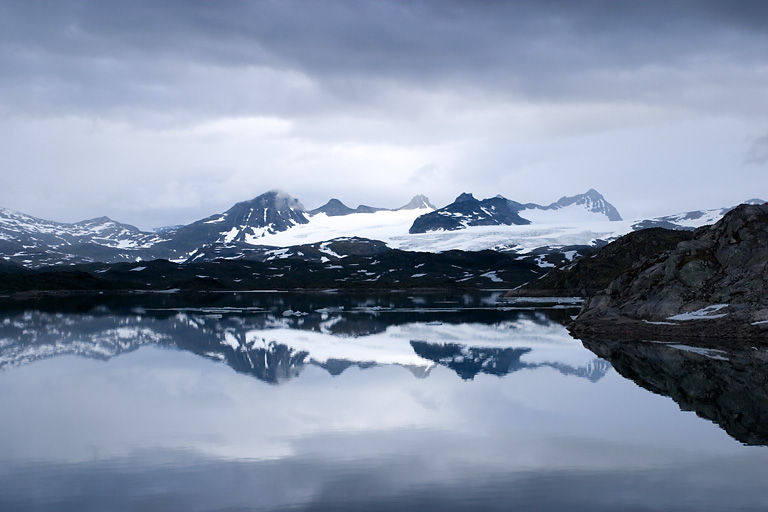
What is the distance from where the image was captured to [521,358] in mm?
42781

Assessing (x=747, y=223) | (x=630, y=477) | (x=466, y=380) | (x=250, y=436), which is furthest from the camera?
(x=747, y=223)

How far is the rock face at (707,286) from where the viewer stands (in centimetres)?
4744

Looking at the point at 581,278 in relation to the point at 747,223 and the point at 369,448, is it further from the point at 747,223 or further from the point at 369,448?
the point at 369,448

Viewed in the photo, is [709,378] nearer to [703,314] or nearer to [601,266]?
[703,314]

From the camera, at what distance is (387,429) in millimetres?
23094

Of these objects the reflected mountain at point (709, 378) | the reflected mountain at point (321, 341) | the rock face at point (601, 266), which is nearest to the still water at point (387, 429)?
the reflected mountain at point (709, 378)

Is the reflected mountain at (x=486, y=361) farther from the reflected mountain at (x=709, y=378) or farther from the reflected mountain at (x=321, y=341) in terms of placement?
the reflected mountain at (x=709, y=378)

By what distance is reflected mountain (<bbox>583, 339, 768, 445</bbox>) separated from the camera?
23281mm

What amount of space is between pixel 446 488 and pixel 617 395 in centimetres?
1489

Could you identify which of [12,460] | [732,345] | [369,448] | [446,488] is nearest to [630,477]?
[446,488]

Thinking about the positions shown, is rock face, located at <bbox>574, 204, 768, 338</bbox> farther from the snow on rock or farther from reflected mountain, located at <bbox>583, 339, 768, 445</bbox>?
reflected mountain, located at <bbox>583, 339, 768, 445</bbox>

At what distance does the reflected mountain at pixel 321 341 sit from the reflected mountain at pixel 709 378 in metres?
2.31

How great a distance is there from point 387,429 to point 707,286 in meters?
37.2

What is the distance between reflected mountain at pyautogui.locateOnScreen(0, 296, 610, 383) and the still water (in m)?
0.50
